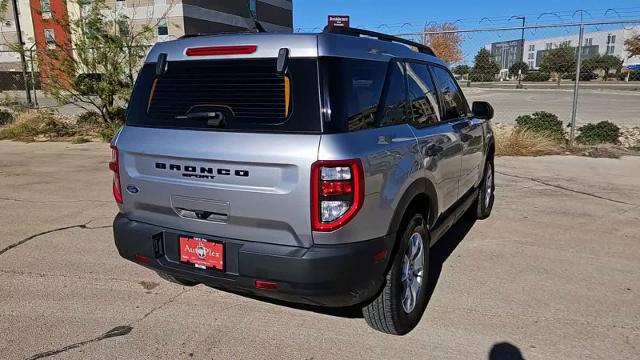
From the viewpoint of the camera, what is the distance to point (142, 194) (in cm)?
309

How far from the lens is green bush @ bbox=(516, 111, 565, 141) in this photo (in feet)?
36.2

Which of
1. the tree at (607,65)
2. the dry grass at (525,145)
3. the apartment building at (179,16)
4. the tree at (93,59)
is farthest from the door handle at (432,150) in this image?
the tree at (607,65)

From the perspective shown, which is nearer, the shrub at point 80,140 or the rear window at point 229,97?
the rear window at point 229,97

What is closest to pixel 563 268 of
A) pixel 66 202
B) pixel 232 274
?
pixel 232 274

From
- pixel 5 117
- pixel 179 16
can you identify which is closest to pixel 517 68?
pixel 179 16

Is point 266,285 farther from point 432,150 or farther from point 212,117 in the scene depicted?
point 432,150

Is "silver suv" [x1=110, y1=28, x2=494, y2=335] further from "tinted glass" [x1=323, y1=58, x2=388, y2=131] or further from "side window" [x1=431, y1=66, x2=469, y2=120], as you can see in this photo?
"side window" [x1=431, y1=66, x2=469, y2=120]

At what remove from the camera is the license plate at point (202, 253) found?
2.82m

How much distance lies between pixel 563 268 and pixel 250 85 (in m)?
3.26

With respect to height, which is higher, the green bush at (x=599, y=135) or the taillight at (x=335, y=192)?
the taillight at (x=335, y=192)

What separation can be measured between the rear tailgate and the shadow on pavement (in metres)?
1.41

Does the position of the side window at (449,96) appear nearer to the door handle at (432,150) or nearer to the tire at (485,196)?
the door handle at (432,150)

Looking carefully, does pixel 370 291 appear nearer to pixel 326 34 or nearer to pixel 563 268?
pixel 326 34

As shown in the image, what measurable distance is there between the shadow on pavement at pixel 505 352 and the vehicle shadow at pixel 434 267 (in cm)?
73
